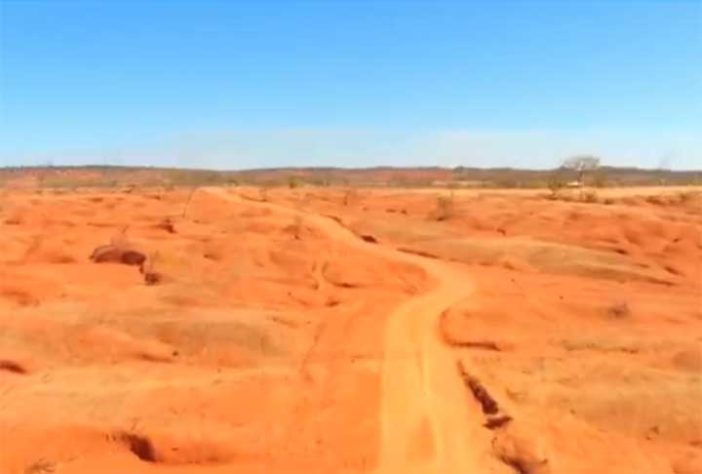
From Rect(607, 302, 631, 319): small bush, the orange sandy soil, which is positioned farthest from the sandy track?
Rect(607, 302, 631, 319): small bush

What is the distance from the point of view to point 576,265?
21094mm

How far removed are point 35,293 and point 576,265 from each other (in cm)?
1308

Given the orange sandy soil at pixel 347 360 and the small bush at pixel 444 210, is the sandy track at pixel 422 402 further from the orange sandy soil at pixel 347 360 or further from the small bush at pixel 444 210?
the small bush at pixel 444 210

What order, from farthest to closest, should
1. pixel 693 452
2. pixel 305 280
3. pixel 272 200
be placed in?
1. pixel 272 200
2. pixel 305 280
3. pixel 693 452

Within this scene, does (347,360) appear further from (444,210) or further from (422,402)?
(444,210)

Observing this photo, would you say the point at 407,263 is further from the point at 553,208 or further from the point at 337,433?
the point at 553,208

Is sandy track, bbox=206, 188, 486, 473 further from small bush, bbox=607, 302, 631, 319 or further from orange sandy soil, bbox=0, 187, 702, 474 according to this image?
small bush, bbox=607, 302, 631, 319

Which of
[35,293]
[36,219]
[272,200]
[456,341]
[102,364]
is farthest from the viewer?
[272,200]

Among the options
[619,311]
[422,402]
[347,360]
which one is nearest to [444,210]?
[619,311]

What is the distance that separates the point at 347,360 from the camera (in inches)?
488

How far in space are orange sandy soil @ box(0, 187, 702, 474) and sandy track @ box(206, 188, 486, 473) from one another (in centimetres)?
4

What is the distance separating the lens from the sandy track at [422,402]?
30.9ft

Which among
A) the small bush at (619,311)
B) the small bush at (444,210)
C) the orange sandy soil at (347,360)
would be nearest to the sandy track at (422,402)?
the orange sandy soil at (347,360)

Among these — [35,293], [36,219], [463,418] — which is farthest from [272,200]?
[463,418]
